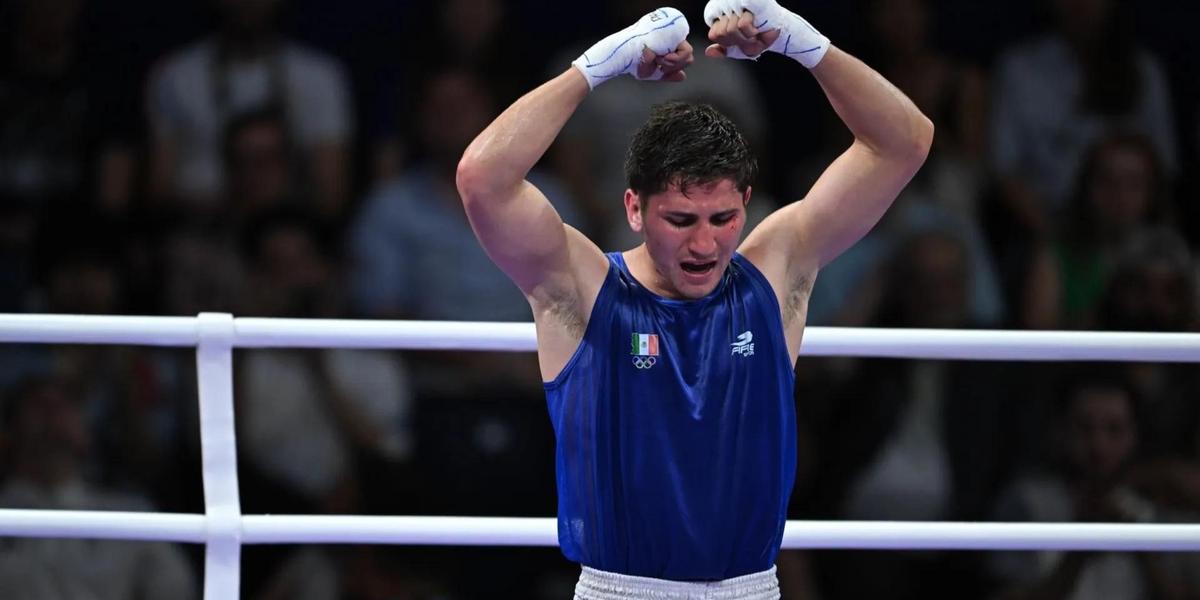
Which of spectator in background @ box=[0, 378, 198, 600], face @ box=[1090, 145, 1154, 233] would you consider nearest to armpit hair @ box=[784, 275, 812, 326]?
spectator in background @ box=[0, 378, 198, 600]

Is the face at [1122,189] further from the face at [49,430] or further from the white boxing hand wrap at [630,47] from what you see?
the face at [49,430]

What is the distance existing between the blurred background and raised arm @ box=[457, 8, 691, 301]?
7.29 ft

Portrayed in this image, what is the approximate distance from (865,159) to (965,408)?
2.39 metres

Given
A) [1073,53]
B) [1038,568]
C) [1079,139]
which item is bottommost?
[1038,568]

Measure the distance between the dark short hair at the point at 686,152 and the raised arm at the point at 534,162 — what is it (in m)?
0.11

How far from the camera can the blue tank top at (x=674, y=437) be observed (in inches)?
90.8

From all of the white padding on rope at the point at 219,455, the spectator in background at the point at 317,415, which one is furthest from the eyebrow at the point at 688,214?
the spectator in background at the point at 317,415

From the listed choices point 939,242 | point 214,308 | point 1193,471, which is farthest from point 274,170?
point 1193,471

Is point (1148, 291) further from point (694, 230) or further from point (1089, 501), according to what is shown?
point (694, 230)

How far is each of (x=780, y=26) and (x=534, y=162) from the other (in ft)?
1.55

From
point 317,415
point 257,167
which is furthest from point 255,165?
point 317,415

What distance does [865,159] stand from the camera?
2518mm

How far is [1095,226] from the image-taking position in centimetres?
507

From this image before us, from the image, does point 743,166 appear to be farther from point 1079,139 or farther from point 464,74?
point 1079,139
